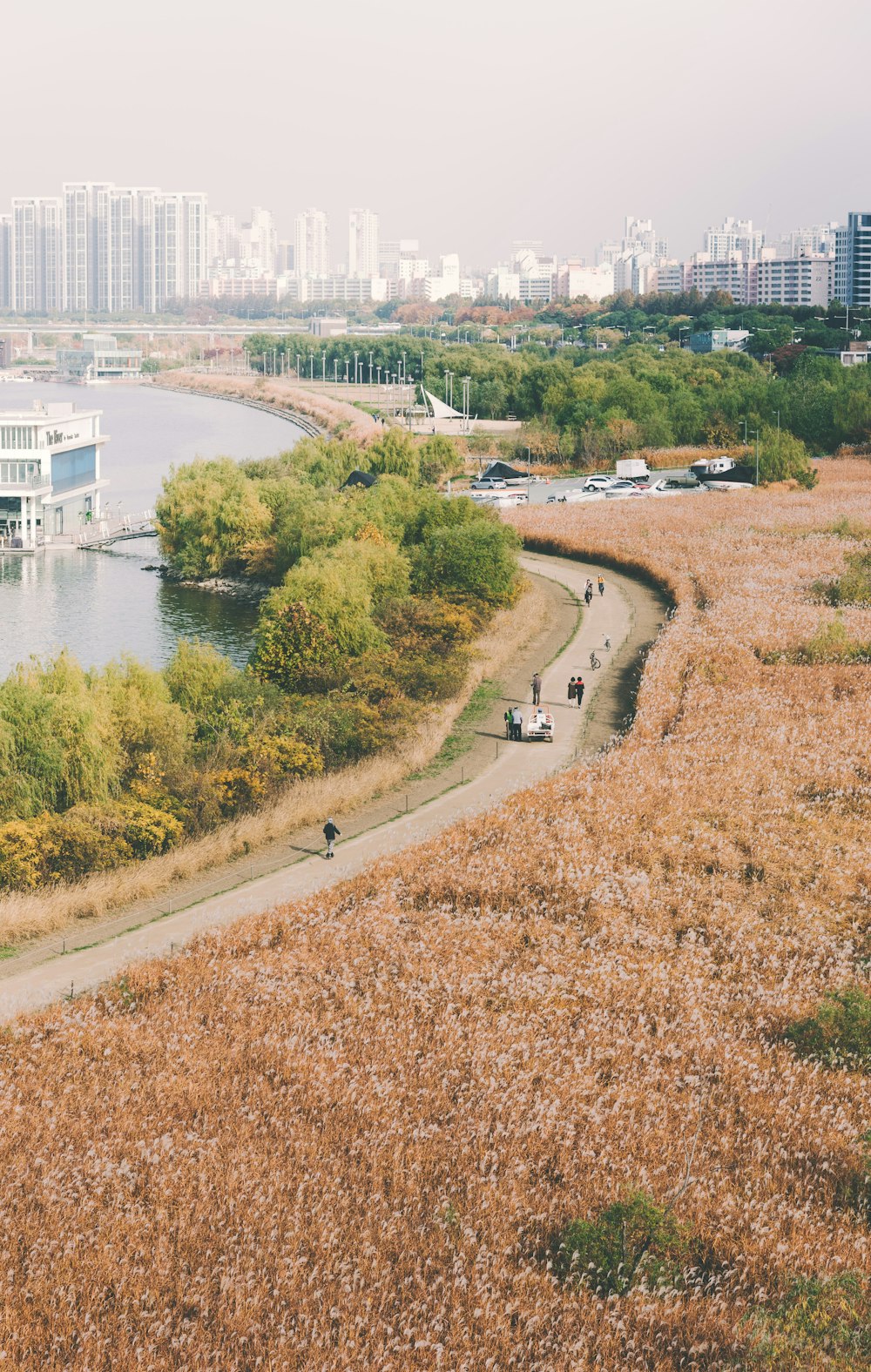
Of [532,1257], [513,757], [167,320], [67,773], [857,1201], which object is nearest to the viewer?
[532,1257]

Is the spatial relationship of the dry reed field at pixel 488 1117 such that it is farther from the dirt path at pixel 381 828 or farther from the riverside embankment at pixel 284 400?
the riverside embankment at pixel 284 400

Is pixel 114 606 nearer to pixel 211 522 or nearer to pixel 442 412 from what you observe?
pixel 211 522

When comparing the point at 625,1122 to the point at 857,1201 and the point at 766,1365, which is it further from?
the point at 766,1365

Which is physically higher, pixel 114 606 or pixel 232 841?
pixel 114 606

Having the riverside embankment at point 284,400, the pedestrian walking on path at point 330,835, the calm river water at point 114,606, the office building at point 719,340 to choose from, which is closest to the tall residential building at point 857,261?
the office building at point 719,340

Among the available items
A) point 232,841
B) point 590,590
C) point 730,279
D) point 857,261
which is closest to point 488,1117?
point 232,841

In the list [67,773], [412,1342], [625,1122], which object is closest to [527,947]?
[625,1122]
